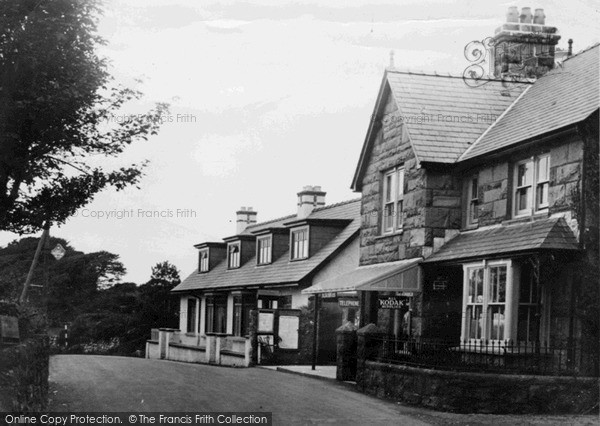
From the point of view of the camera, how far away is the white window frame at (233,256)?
1677 inches

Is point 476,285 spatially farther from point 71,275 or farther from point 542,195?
point 71,275

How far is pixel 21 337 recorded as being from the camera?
13.5m

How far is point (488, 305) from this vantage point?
1791 cm

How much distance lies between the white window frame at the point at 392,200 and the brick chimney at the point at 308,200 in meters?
17.1

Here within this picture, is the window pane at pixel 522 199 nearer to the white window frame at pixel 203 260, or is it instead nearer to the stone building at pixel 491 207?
the stone building at pixel 491 207

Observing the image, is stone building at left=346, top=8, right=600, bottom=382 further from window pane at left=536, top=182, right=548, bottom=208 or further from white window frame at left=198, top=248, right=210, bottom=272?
white window frame at left=198, top=248, right=210, bottom=272

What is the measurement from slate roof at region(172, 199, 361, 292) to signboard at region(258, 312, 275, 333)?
2.94 m

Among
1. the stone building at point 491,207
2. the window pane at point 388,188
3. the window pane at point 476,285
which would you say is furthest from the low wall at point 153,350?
the window pane at point 476,285

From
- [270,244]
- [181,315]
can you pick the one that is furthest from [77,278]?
[270,244]

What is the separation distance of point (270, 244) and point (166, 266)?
1693 centimetres

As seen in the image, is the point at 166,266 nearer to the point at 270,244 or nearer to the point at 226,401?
the point at 270,244

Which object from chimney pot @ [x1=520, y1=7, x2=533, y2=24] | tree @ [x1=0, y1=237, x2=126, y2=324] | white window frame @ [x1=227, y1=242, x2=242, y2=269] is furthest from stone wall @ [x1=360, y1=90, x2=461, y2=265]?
tree @ [x1=0, y1=237, x2=126, y2=324]

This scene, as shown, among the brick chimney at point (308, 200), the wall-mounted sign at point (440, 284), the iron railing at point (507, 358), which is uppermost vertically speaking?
the brick chimney at point (308, 200)

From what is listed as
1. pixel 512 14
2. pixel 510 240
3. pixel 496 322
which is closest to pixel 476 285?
pixel 496 322
